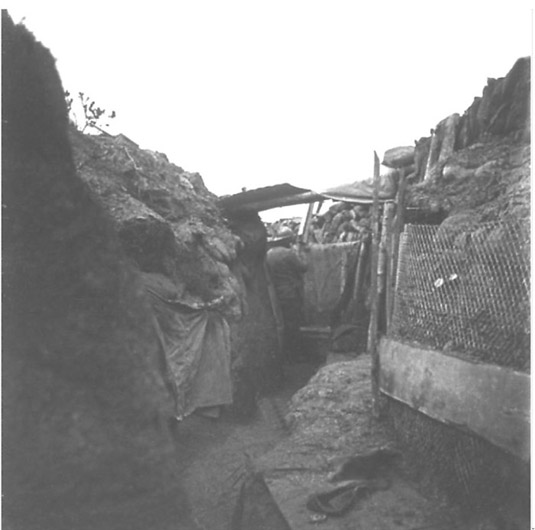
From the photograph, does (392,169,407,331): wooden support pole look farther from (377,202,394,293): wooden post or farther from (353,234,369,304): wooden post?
(353,234,369,304): wooden post

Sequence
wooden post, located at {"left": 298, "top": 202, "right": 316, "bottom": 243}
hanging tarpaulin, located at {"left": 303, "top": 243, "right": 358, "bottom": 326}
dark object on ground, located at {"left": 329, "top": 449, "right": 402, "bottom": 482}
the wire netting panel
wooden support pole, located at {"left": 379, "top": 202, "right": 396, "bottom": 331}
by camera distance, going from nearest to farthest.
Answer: the wire netting panel < dark object on ground, located at {"left": 329, "top": 449, "right": 402, "bottom": 482} < wooden support pole, located at {"left": 379, "top": 202, "right": 396, "bottom": 331} < hanging tarpaulin, located at {"left": 303, "top": 243, "right": 358, "bottom": 326} < wooden post, located at {"left": 298, "top": 202, "right": 316, "bottom": 243}

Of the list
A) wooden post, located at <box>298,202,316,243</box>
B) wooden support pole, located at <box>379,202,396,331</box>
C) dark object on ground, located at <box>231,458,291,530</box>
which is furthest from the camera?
wooden post, located at <box>298,202,316,243</box>

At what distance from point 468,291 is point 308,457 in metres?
2.52

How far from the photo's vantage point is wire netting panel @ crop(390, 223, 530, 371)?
4.15 metres

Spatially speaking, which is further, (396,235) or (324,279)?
(324,279)

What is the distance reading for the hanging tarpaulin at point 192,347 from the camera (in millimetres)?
6551

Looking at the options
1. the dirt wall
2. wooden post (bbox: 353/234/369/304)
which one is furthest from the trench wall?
wooden post (bbox: 353/234/369/304)

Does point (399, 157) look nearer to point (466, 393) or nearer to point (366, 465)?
point (366, 465)

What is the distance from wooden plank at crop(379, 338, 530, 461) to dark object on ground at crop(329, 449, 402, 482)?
554 millimetres

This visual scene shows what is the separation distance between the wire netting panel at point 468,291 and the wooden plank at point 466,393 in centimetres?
11

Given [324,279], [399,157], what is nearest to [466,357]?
[399,157]

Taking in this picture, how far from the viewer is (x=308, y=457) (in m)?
6.08

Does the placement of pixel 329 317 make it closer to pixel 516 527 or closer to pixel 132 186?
pixel 132 186

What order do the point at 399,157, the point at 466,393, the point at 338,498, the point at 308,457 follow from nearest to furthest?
1. the point at 466,393
2. the point at 338,498
3. the point at 308,457
4. the point at 399,157
